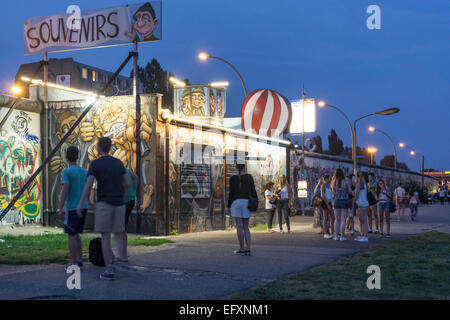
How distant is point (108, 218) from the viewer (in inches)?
293

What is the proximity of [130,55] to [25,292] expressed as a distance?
32.4 feet

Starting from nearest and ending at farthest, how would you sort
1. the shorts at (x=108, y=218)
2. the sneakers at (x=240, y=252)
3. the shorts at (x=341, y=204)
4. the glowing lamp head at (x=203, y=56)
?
the shorts at (x=108, y=218)
the sneakers at (x=240, y=252)
the shorts at (x=341, y=204)
the glowing lamp head at (x=203, y=56)

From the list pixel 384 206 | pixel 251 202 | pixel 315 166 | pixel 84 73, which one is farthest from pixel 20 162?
pixel 84 73

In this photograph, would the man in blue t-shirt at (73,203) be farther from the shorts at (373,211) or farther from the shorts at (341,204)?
the shorts at (373,211)

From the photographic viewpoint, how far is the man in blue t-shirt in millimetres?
8086

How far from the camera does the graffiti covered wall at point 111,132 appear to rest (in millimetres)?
14922

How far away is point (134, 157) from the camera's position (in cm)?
1502

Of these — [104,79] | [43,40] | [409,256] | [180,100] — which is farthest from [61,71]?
[409,256]

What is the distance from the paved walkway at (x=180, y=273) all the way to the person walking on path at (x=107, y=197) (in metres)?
0.49

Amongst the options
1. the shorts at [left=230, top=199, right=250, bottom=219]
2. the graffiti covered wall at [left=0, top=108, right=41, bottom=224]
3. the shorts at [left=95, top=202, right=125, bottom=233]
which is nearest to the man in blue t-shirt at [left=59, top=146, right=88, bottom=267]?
the shorts at [left=95, top=202, right=125, bottom=233]

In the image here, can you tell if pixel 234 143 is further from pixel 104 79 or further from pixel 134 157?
pixel 104 79

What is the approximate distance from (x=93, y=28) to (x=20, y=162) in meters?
4.37

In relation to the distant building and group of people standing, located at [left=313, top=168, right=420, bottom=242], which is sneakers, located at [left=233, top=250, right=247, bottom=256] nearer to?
group of people standing, located at [left=313, top=168, right=420, bottom=242]

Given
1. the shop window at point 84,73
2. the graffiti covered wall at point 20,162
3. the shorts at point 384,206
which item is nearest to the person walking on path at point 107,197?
the graffiti covered wall at point 20,162
